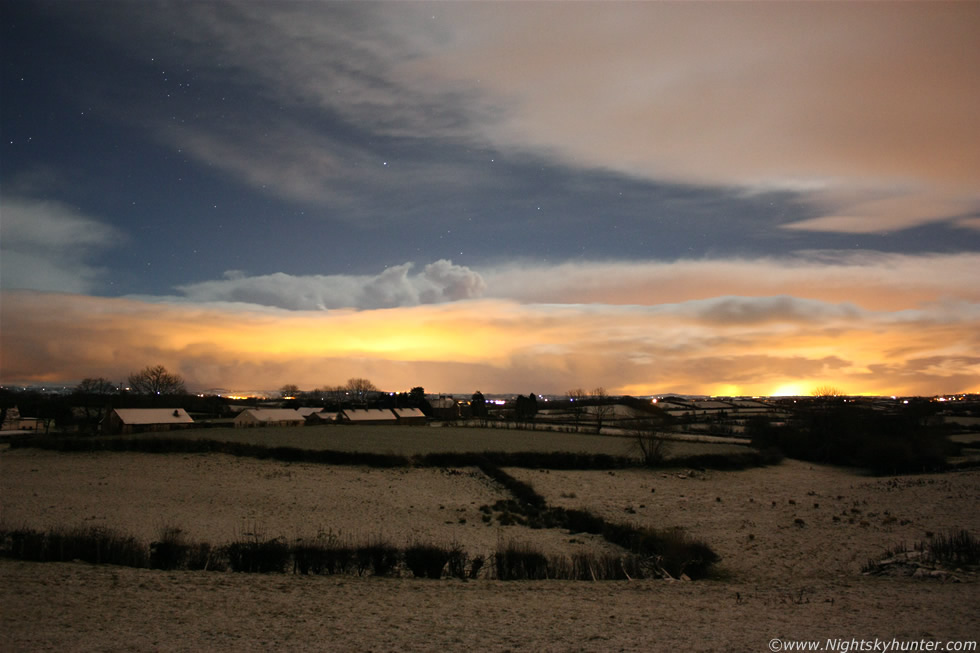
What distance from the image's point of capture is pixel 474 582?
14.4 metres

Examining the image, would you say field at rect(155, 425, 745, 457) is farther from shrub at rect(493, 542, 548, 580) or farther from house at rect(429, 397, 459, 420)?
house at rect(429, 397, 459, 420)

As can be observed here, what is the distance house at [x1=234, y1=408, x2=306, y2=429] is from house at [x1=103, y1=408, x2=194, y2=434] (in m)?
6.21

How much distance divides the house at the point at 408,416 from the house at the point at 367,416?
107 cm

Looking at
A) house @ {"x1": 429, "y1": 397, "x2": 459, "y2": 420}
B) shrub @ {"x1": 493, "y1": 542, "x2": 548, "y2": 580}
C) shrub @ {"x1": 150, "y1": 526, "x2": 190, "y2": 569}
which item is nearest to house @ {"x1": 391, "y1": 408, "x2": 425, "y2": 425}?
house @ {"x1": 429, "y1": 397, "x2": 459, "y2": 420}

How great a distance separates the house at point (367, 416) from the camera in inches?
3538

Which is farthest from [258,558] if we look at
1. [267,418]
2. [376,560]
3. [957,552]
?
[267,418]

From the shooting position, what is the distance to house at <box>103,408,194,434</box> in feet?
218

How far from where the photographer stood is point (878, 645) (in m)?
9.10

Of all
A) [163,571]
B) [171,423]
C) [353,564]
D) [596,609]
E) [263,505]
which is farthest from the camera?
[171,423]

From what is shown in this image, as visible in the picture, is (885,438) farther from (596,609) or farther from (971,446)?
(596,609)

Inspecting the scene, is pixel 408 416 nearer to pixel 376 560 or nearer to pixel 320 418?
pixel 320 418

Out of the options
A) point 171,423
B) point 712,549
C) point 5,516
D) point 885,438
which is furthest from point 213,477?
point 885,438

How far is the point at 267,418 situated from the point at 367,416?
1722cm

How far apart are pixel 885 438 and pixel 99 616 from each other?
57.6 metres
